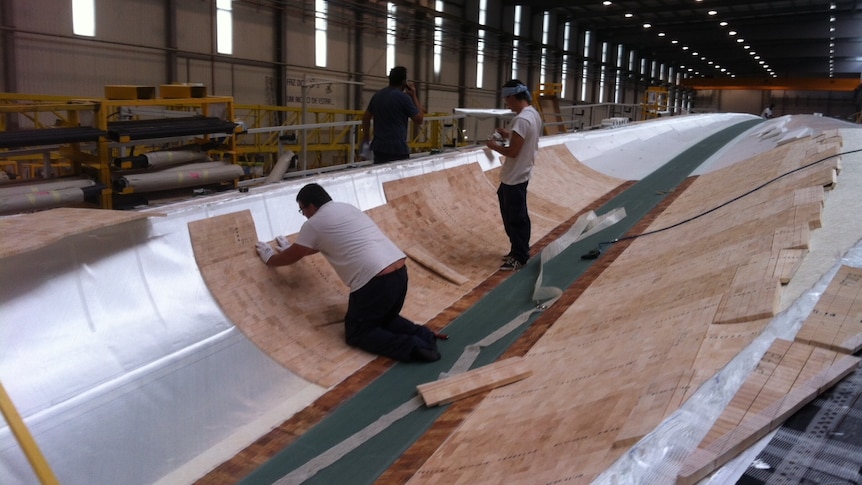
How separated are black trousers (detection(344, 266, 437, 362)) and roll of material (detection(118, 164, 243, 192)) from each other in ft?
11.1

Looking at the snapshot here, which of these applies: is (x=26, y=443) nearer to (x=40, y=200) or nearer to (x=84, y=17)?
(x=40, y=200)

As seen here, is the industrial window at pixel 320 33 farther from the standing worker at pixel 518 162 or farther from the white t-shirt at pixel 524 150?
the white t-shirt at pixel 524 150

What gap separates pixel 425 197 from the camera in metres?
6.11

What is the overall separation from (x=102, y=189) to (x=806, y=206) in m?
5.71

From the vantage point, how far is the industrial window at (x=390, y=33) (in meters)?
18.9

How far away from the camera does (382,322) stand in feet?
12.7

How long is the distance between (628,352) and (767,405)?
1.25 metres

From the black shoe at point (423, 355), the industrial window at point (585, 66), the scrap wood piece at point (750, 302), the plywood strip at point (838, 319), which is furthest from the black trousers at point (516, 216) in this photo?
the industrial window at point (585, 66)

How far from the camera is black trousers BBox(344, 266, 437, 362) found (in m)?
3.75

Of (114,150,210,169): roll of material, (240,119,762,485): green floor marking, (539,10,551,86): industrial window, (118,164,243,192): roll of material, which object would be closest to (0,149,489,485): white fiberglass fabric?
(240,119,762,485): green floor marking

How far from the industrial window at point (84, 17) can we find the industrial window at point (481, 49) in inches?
543

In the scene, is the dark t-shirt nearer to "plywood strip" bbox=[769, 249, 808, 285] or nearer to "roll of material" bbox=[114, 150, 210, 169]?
"roll of material" bbox=[114, 150, 210, 169]

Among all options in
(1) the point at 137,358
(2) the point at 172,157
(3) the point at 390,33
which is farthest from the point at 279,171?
(3) the point at 390,33

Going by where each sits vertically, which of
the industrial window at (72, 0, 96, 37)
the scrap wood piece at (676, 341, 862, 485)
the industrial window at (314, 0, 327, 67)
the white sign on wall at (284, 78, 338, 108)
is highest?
the industrial window at (314, 0, 327, 67)
